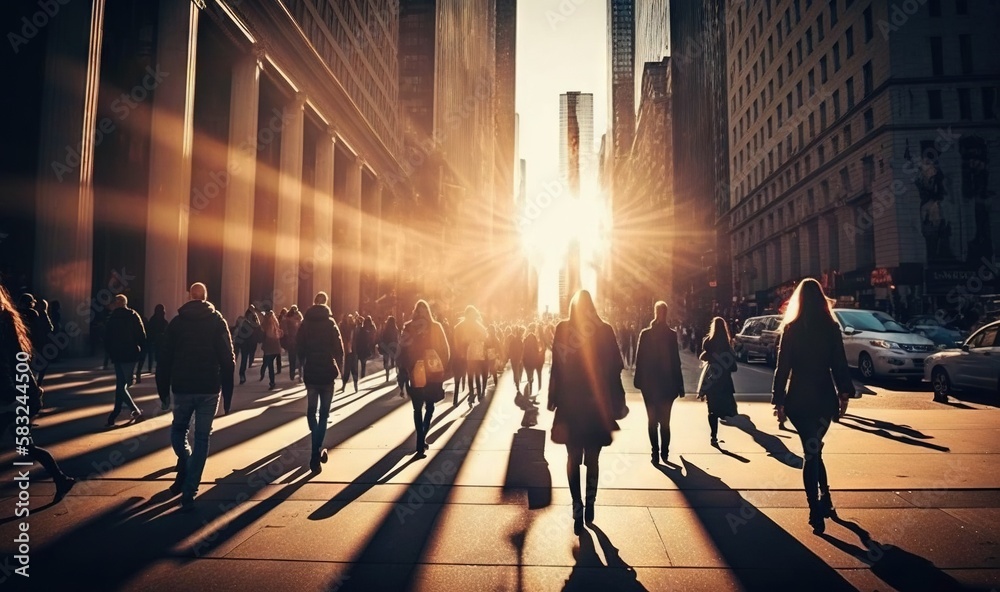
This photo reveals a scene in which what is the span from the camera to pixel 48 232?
1647cm

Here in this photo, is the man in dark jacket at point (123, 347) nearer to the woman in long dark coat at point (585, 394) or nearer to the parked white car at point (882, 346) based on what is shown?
the woman in long dark coat at point (585, 394)

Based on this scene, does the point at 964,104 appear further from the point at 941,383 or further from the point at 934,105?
the point at 941,383

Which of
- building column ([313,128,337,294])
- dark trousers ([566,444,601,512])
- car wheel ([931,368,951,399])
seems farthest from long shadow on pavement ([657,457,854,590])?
building column ([313,128,337,294])

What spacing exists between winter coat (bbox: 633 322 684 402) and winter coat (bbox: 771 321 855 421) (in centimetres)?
207

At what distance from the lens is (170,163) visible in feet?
66.6

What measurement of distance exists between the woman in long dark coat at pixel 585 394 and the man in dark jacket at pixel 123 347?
7707 mm

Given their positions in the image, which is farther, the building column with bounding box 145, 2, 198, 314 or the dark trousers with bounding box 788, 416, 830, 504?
the building column with bounding box 145, 2, 198, 314

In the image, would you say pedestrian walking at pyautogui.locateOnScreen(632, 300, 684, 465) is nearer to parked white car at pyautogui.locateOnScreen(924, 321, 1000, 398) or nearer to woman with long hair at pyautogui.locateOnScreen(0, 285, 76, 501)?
woman with long hair at pyautogui.locateOnScreen(0, 285, 76, 501)

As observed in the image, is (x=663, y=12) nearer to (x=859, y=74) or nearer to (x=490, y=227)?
(x=859, y=74)

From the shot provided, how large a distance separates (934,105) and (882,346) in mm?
25856

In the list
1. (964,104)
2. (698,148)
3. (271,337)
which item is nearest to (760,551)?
(271,337)

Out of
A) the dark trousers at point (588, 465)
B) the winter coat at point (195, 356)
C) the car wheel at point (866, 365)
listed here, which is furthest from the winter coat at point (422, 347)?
the car wheel at point (866, 365)

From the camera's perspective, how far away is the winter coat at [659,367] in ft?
23.7

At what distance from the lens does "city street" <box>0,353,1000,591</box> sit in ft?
12.6
